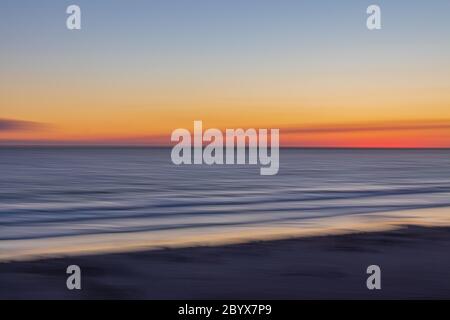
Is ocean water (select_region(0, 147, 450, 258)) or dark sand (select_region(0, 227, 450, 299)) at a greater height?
ocean water (select_region(0, 147, 450, 258))

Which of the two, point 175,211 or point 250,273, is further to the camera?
point 175,211

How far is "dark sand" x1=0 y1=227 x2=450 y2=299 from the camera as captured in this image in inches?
315

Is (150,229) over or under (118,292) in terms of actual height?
over

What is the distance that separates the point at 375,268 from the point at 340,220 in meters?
6.80

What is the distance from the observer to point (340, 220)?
1593 cm

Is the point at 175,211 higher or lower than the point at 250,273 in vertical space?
higher

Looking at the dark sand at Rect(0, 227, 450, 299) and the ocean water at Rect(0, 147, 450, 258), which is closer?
the dark sand at Rect(0, 227, 450, 299)

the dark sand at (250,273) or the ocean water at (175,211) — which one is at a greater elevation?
the ocean water at (175,211)

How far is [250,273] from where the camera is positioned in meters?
9.12

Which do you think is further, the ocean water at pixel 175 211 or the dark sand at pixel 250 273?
the ocean water at pixel 175 211

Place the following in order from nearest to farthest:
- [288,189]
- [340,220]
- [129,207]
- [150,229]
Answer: [150,229], [340,220], [129,207], [288,189]

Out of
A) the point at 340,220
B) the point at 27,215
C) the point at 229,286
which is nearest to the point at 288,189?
the point at 340,220

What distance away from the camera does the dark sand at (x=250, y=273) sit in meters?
8.00
